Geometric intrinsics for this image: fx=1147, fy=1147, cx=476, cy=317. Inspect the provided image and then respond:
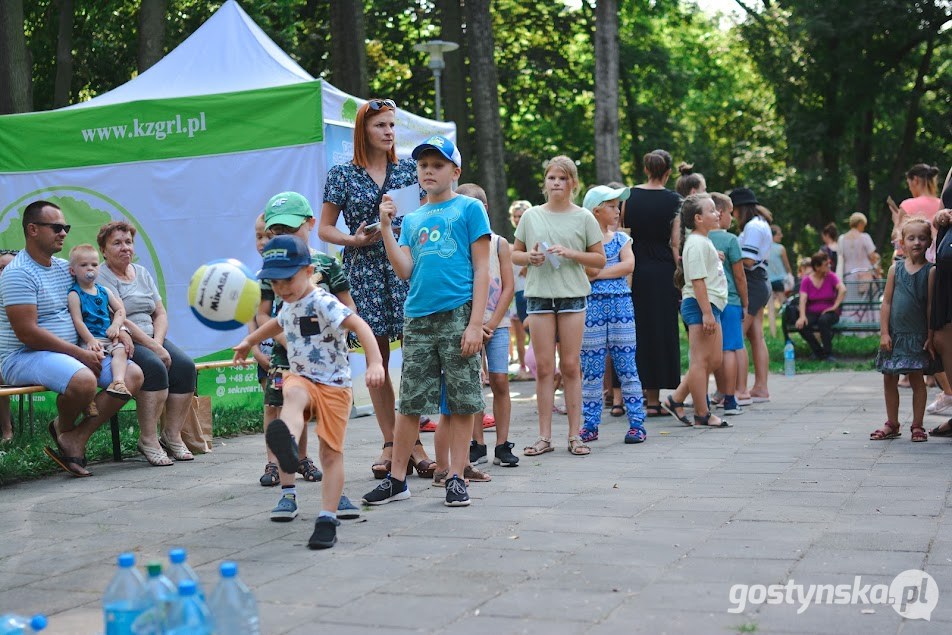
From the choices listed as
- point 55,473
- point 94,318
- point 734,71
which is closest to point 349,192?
point 94,318

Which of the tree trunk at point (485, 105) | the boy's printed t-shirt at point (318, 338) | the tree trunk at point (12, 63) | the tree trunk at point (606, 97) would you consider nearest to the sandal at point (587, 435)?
the boy's printed t-shirt at point (318, 338)

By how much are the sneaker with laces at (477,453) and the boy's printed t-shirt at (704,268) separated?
104 inches

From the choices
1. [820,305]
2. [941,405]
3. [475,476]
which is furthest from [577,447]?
[820,305]

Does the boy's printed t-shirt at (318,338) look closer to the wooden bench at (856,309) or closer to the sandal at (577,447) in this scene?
the sandal at (577,447)

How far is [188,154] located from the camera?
442 inches

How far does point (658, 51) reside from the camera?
33750mm

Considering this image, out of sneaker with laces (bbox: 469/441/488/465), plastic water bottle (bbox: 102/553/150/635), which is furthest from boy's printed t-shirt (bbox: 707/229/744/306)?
plastic water bottle (bbox: 102/553/150/635)

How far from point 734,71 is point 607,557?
41.1 meters

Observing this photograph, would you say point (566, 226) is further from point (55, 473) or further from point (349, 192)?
point (55, 473)

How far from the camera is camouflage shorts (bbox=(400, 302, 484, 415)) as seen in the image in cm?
622

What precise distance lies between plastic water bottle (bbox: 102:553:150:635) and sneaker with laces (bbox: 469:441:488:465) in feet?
14.5

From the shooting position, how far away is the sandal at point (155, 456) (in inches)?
321

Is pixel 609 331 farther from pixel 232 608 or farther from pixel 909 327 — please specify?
pixel 232 608

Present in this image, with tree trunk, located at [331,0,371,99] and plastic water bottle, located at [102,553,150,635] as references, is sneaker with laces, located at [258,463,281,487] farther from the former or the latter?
tree trunk, located at [331,0,371,99]
